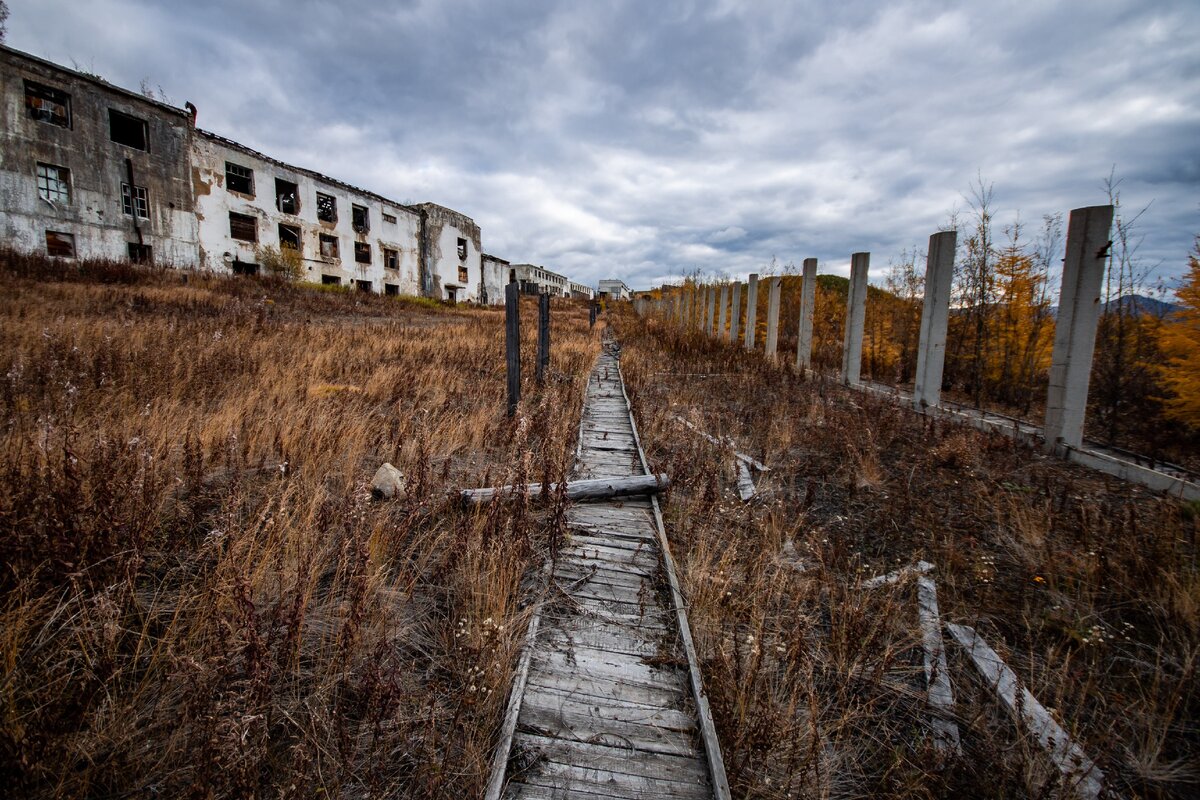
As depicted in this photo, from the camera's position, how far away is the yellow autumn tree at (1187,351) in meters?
4.88

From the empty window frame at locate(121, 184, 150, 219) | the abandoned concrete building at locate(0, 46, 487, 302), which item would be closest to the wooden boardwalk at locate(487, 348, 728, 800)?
the abandoned concrete building at locate(0, 46, 487, 302)

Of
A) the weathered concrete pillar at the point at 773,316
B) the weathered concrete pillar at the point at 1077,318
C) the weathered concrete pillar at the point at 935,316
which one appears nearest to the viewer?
the weathered concrete pillar at the point at 1077,318

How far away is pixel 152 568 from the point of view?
7.88 ft

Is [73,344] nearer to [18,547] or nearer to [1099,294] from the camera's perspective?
[18,547]

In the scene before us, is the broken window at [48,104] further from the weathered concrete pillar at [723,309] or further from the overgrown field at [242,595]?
the weathered concrete pillar at [723,309]

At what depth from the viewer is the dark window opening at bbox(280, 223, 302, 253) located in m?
27.6

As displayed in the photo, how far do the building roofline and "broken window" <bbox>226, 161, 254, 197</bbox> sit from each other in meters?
2.68

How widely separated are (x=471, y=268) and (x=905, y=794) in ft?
149

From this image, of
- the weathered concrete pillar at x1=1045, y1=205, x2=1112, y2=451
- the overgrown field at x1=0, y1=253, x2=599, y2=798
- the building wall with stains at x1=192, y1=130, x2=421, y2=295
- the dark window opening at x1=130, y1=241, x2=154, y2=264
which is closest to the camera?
the overgrown field at x1=0, y1=253, x2=599, y2=798

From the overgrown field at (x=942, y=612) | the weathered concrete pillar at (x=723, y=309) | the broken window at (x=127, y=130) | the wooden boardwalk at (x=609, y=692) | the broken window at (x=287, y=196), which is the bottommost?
the wooden boardwalk at (x=609, y=692)

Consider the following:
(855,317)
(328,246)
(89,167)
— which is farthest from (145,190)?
(855,317)

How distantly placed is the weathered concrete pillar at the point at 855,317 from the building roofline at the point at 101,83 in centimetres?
3214

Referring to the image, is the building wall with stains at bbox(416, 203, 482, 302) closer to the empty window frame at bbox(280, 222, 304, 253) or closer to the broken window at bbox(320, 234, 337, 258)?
the broken window at bbox(320, 234, 337, 258)

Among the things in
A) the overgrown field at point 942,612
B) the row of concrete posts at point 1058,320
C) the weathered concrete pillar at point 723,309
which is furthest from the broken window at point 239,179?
the overgrown field at point 942,612
